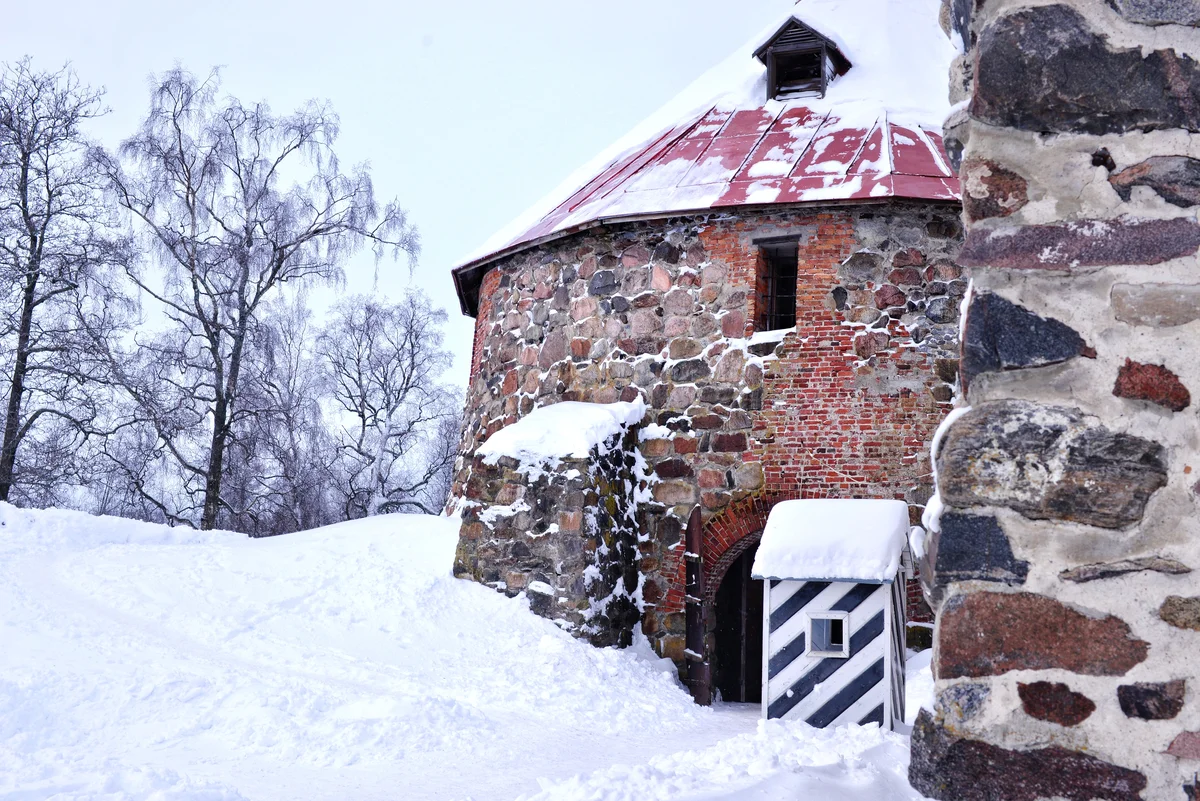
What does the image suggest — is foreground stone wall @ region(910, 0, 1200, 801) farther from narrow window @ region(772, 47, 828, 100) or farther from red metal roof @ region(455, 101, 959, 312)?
narrow window @ region(772, 47, 828, 100)

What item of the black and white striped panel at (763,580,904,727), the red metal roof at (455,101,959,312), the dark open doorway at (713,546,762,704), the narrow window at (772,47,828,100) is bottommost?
the dark open doorway at (713,546,762,704)

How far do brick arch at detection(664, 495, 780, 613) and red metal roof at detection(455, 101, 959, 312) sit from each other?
8.55ft

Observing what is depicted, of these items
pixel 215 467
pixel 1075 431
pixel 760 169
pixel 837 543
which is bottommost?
pixel 215 467

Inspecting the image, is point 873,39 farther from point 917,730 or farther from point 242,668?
point 917,730

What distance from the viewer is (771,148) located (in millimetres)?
10539

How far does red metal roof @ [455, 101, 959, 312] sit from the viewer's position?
31.4ft

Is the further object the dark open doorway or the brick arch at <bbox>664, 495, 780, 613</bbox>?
the dark open doorway

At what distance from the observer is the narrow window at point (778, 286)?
32.5ft

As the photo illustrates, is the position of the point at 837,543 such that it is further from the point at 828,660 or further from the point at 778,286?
the point at 778,286

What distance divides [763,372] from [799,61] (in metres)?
4.08

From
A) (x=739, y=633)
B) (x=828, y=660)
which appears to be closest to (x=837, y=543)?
(x=828, y=660)

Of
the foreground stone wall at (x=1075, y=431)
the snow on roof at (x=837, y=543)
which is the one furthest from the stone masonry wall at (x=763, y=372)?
the foreground stone wall at (x=1075, y=431)

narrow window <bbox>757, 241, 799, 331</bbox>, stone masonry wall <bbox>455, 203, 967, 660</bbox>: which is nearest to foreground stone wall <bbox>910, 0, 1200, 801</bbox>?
stone masonry wall <bbox>455, 203, 967, 660</bbox>

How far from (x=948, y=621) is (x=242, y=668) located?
17.0 feet
